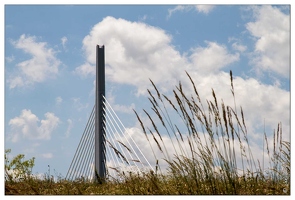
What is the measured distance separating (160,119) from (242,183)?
0.90 meters

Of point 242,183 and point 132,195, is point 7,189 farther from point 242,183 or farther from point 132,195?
point 242,183

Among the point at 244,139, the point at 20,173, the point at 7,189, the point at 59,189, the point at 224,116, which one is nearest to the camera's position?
the point at 224,116

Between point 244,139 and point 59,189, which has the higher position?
point 244,139

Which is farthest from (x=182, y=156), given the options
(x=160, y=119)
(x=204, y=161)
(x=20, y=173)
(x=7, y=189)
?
(x=20, y=173)

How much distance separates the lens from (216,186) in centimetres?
329

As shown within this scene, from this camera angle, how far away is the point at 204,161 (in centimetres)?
330
